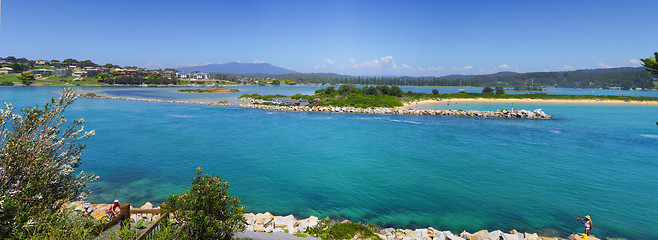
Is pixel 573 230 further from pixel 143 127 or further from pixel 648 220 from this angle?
pixel 143 127

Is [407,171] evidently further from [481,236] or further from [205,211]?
[205,211]

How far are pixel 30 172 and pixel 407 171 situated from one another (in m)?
20.2

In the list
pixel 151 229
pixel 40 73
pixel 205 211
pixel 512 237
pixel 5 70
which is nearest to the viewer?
pixel 205 211

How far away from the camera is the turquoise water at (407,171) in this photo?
608 inches

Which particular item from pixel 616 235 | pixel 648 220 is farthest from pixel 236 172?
pixel 648 220

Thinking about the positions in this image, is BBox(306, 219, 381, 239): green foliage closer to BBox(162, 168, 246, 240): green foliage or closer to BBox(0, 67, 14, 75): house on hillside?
BBox(162, 168, 246, 240): green foliage

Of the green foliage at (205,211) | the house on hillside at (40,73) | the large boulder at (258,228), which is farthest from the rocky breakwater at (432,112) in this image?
the house on hillside at (40,73)

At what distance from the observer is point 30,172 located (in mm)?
7078

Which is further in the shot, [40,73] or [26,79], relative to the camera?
[40,73]

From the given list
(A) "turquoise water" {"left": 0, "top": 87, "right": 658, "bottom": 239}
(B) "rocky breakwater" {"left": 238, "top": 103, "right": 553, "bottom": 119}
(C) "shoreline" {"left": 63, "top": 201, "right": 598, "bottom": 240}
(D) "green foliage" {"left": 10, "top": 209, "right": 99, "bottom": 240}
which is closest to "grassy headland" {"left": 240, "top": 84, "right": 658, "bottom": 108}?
(B) "rocky breakwater" {"left": 238, "top": 103, "right": 553, "bottom": 119}

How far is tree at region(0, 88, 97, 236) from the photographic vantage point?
21.0 feet

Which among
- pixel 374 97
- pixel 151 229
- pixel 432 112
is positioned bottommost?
pixel 151 229

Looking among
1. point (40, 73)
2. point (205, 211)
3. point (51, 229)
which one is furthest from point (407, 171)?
point (40, 73)

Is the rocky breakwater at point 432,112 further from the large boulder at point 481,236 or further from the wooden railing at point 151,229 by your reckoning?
the wooden railing at point 151,229
